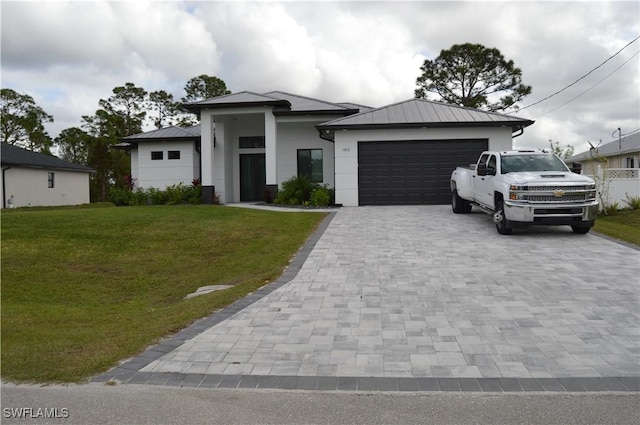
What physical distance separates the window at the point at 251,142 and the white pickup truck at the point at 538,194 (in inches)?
514

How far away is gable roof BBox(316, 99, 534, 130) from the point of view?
18047 mm

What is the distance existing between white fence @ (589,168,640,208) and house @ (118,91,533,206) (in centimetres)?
328

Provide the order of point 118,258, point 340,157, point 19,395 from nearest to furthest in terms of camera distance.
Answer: point 19,395, point 118,258, point 340,157

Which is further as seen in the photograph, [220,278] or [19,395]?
[220,278]

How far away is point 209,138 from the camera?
20.8 metres

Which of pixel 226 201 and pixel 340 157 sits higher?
pixel 340 157

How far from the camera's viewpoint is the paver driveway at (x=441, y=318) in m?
4.88

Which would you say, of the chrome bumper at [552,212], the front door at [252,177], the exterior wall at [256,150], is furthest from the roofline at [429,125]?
the chrome bumper at [552,212]

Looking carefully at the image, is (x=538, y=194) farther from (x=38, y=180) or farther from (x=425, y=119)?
(x=38, y=180)

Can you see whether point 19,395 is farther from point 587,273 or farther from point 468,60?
point 468,60

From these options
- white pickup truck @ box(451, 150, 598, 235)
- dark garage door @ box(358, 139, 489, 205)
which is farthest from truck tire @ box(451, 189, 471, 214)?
white pickup truck @ box(451, 150, 598, 235)

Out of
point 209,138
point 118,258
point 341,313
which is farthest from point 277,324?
point 209,138

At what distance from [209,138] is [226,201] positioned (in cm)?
305

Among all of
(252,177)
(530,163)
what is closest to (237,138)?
(252,177)
